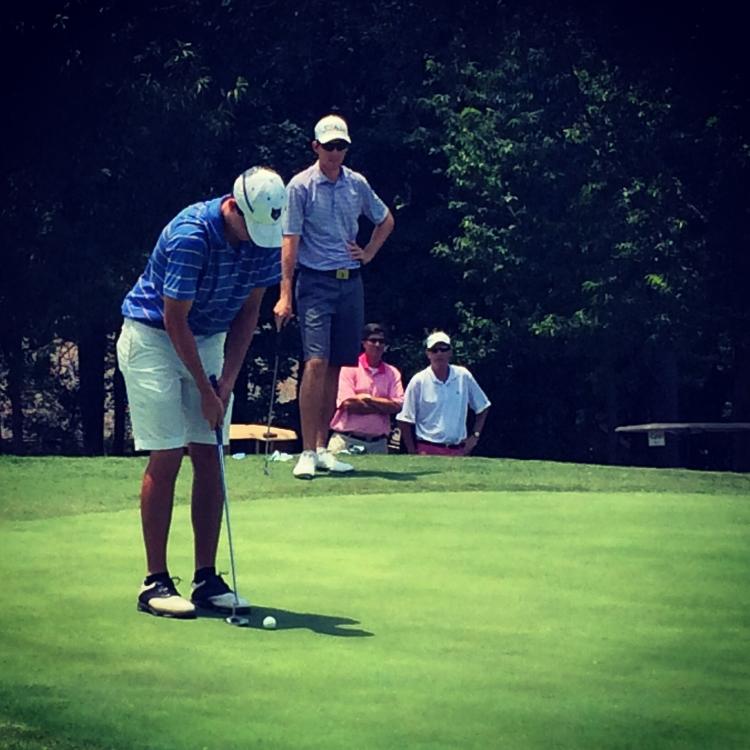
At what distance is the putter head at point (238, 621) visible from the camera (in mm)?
7352

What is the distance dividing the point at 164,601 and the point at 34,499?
385 centimetres

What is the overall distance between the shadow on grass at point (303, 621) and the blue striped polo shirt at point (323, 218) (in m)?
4.56

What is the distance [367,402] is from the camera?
1555cm

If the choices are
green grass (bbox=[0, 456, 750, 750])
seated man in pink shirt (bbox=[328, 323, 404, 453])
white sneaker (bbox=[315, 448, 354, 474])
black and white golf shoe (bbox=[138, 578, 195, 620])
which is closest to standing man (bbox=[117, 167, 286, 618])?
black and white golf shoe (bbox=[138, 578, 195, 620])

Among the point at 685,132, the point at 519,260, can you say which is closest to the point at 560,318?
the point at 519,260

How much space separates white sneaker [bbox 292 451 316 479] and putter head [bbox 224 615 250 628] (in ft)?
14.6

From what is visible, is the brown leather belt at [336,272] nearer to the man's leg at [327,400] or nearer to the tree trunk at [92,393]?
the man's leg at [327,400]

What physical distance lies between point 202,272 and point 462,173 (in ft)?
76.9

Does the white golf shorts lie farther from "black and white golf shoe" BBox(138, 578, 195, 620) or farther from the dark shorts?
the dark shorts

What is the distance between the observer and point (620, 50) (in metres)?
28.5

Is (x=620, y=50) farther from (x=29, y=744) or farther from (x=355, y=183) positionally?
(x=29, y=744)

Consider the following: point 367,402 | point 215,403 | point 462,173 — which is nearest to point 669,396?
point 462,173

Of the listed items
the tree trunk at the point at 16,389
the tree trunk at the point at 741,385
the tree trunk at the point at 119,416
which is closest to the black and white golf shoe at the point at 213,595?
the tree trunk at the point at 741,385

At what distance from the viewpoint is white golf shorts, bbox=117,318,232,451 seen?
7801 millimetres
